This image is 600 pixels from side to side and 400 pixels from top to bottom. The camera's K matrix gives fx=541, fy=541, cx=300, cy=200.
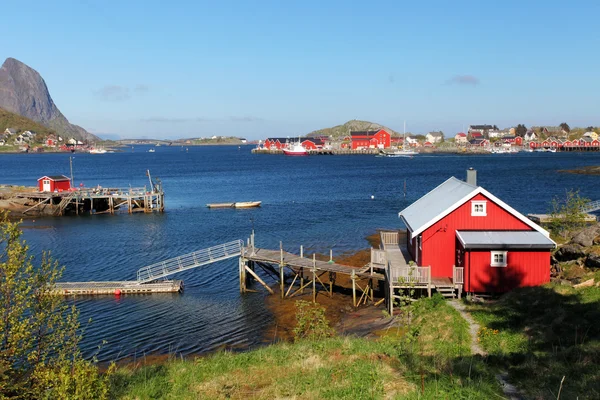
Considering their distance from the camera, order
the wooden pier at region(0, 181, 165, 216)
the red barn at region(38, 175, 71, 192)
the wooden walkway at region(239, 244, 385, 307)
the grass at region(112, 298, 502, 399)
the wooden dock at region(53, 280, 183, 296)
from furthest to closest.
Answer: the red barn at region(38, 175, 71, 192), the wooden pier at region(0, 181, 165, 216), the wooden dock at region(53, 280, 183, 296), the wooden walkway at region(239, 244, 385, 307), the grass at region(112, 298, 502, 399)

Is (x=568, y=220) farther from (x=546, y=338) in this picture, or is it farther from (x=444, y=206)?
(x=546, y=338)

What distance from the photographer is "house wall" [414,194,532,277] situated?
85.0 ft

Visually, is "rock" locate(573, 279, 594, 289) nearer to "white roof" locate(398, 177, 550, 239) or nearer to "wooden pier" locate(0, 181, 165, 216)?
"white roof" locate(398, 177, 550, 239)

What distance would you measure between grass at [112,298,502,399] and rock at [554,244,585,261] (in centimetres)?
1301

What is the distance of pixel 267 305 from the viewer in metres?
29.9

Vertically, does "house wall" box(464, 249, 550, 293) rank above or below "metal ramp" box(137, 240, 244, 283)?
above

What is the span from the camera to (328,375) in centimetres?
1383

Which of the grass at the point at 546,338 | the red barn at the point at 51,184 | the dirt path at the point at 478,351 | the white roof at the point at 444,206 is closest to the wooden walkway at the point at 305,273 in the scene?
the white roof at the point at 444,206

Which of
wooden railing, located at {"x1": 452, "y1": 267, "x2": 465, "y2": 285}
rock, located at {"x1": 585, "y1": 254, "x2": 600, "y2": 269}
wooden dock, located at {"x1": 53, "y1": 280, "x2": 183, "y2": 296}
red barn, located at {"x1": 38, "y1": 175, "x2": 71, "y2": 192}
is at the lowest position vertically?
wooden dock, located at {"x1": 53, "y1": 280, "x2": 183, "y2": 296}

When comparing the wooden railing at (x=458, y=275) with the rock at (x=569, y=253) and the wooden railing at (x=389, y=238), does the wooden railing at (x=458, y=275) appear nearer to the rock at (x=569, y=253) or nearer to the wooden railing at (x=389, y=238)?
the rock at (x=569, y=253)

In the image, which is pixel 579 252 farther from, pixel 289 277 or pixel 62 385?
pixel 62 385

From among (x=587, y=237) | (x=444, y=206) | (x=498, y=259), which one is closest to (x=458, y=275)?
(x=498, y=259)

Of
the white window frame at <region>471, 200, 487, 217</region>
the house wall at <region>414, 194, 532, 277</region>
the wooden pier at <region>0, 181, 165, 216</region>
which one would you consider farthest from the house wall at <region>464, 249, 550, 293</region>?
the wooden pier at <region>0, 181, 165, 216</region>

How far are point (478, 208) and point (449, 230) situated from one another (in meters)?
1.72
